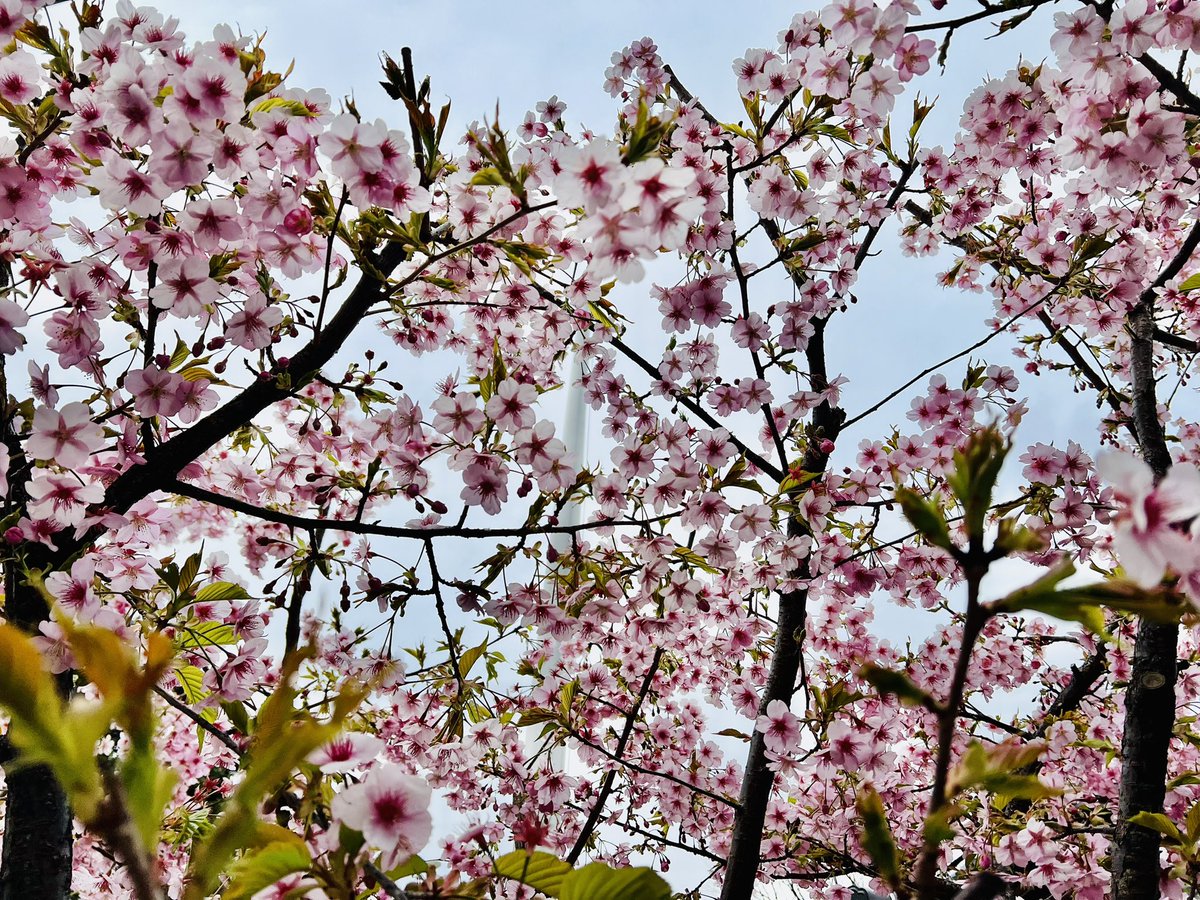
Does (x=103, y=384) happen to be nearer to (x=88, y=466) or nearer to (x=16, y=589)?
(x=88, y=466)

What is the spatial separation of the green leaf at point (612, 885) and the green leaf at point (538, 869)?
4.4 inches

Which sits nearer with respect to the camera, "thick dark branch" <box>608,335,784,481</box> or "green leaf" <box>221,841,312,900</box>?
"green leaf" <box>221,841,312,900</box>

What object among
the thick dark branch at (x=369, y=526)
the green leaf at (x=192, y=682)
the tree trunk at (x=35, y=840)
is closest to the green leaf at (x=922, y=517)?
the thick dark branch at (x=369, y=526)

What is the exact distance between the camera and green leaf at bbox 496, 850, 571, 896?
0.75m

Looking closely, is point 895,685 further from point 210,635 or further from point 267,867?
point 210,635

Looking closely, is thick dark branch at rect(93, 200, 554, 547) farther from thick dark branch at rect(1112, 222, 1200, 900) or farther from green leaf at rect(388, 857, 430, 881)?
thick dark branch at rect(1112, 222, 1200, 900)

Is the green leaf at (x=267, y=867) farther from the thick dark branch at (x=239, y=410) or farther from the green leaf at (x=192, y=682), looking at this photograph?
the green leaf at (x=192, y=682)

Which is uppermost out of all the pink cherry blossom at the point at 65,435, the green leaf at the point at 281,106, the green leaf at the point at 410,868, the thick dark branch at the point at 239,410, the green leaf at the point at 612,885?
the green leaf at the point at 281,106

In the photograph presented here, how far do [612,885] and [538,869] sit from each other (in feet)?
0.52

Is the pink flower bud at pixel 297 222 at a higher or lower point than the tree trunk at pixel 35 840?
higher

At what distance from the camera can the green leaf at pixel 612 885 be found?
61 cm

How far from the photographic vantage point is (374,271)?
227 centimetres

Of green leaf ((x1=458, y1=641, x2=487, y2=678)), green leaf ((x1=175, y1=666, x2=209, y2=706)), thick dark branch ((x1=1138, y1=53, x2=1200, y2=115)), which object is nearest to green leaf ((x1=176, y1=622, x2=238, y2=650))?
green leaf ((x1=175, y1=666, x2=209, y2=706))

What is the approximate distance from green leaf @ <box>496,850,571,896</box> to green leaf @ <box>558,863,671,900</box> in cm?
11
